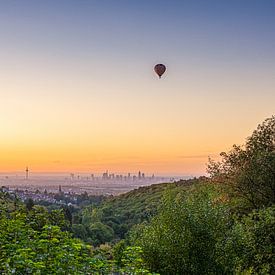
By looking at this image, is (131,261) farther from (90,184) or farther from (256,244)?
(90,184)

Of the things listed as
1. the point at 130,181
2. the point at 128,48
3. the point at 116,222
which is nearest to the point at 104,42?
the point at 128,48

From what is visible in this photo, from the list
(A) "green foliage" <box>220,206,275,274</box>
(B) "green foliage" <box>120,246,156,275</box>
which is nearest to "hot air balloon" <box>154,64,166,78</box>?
(A) "green foliage" <box>220,206,275,274</box>

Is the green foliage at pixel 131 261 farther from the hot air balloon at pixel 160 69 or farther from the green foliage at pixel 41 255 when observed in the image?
the hot air balloon at pixel 160 69

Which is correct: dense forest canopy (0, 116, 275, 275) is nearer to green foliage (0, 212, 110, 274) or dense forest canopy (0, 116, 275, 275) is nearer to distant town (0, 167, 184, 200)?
green foliage (0, 212, 110, 274)

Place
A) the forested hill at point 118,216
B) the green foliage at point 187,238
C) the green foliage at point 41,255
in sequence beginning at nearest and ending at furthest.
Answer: the green foliage at point 41,255 → the green foliage at point 187,238 → the forested hill at point 118,216

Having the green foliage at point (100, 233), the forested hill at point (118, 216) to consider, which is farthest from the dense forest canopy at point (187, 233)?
the green foliage at point (100, 233)

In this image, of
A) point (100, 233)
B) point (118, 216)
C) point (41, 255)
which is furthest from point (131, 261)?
point (118, 216)
